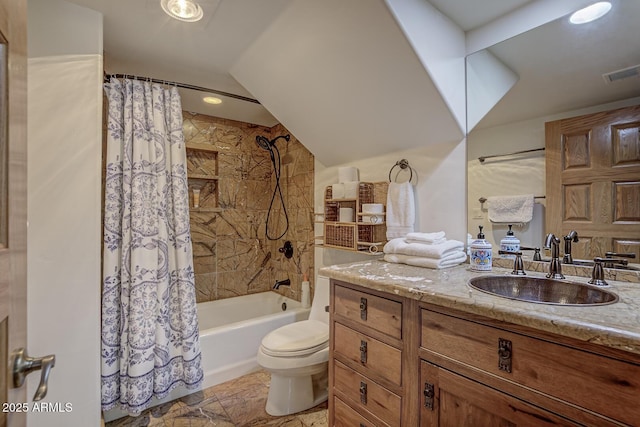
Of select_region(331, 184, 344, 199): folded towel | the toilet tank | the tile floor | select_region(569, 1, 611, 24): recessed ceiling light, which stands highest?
select_region(569, 1, 611, 24): recessed ceiling light

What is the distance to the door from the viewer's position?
530 mm

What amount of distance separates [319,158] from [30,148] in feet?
5.82

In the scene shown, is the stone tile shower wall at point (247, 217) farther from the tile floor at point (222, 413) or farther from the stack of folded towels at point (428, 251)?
the stack of folded towels at point (428, 251)

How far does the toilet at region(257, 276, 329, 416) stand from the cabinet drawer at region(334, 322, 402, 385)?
383 mm

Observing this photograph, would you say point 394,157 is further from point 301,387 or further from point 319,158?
point 301,387

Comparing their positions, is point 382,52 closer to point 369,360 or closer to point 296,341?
point 369,360

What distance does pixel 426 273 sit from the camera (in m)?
1.35

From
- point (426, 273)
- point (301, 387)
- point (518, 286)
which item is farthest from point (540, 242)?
point (301, 387)

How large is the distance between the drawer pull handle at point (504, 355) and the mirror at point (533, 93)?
78 centimetres

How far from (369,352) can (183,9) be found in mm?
1893

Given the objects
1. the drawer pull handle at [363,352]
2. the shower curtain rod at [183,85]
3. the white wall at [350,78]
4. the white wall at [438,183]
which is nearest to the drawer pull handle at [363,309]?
the drawer pull handle at [363,352]

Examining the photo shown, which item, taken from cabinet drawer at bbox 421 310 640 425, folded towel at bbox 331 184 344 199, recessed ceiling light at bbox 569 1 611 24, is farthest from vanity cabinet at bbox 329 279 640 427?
recessed ceiling light at bbox 569 1 611 24

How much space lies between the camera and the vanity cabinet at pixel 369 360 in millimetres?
1130

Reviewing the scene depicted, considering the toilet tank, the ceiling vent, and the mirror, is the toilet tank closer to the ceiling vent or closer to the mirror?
the mirror
